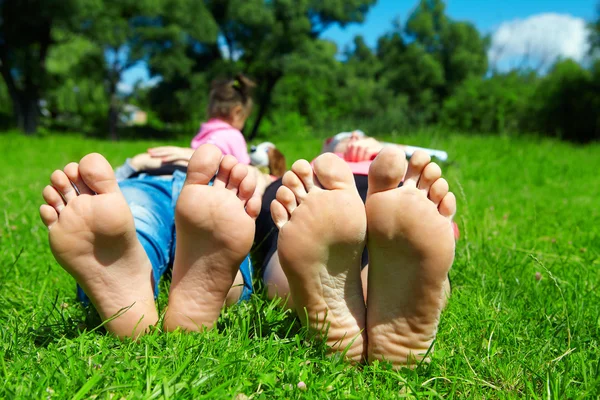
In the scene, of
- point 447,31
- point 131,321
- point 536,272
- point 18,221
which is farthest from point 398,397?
point 447,31

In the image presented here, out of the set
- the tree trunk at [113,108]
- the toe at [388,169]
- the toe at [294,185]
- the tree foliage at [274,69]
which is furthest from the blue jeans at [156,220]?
the tree trunk at [113,108]

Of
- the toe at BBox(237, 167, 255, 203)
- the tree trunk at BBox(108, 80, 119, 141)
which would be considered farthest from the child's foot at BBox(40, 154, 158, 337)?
the tree trunk at BBox(108, 80, 119, 141)

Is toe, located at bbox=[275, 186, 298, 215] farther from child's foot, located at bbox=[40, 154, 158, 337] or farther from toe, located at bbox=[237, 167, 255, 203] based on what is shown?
child's foot, located at bbox=[40, 154, 158, 337]

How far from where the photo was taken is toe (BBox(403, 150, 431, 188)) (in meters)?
1.04

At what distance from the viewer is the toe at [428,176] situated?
1039 mm

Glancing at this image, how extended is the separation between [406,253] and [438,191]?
0.15m

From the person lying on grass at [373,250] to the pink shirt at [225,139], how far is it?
4.28 ft

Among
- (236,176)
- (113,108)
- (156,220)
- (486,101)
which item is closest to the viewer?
(236,176)

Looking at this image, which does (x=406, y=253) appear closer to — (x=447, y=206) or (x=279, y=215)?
(x=447, y=206)

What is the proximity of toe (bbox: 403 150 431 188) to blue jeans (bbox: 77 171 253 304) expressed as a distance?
1.81ft

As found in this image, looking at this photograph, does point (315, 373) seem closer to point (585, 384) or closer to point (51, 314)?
point (585, 384)

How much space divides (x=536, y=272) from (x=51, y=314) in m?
1.52

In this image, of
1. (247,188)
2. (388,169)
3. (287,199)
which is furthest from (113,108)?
(388,169)

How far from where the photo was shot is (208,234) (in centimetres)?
109
